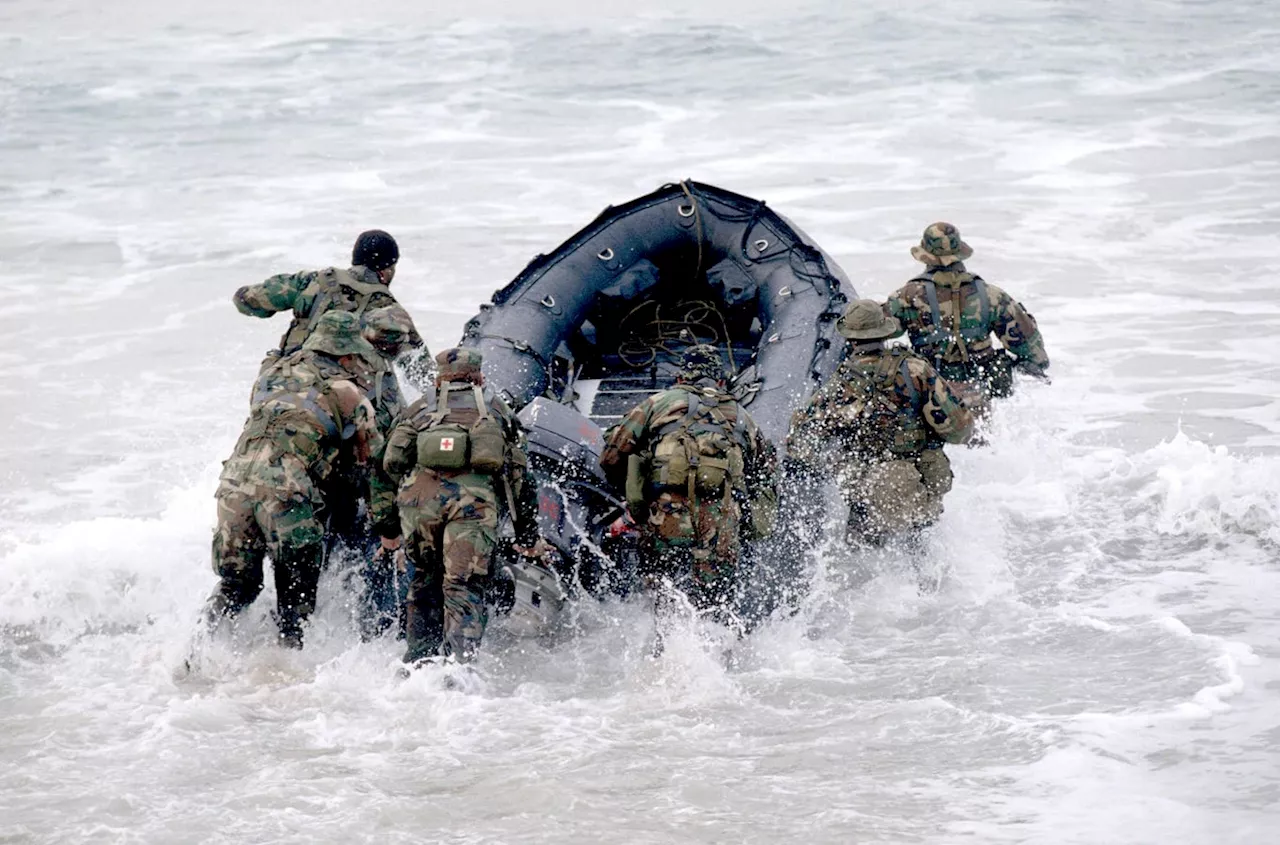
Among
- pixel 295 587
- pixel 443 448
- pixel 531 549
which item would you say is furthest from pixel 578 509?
pixel 295 587

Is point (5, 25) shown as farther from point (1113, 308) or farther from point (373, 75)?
point (1113, 308)

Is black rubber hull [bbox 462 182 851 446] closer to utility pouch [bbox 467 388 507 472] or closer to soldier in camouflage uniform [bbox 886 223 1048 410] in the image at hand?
soldier in camouflage uniform [bbox 886 223 1048 410]

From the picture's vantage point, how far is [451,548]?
641cm

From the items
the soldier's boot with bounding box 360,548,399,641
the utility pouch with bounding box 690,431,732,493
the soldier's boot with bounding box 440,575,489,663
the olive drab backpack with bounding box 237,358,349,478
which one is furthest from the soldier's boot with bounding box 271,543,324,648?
the utility pouch with bounding box 690,431,732,493

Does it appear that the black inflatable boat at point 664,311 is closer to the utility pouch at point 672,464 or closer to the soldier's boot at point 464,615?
the utility pouch at point 672,464

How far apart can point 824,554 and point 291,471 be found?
2.51 metres

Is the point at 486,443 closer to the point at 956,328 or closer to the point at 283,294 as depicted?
the point at 283,294

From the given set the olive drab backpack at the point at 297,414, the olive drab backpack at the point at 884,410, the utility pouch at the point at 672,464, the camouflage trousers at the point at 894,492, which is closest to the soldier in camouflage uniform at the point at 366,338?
the olive drab backpack at the point at 297,414

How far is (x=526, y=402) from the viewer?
8102mm

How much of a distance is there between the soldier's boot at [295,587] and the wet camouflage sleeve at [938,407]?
265 centimetres

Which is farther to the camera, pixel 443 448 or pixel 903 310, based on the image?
pixel 903 310

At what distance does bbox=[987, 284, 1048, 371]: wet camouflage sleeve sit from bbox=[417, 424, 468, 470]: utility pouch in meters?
3.16

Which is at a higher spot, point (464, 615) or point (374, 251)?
point (374, 251)

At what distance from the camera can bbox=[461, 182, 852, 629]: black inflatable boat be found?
8297 mm
